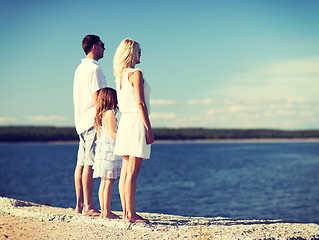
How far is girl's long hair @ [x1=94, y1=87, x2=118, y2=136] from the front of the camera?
5.69 m

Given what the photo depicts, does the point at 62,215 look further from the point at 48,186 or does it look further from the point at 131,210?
the point at 48,186

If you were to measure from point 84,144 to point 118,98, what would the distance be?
1.23 meters

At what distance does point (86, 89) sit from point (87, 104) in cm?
24

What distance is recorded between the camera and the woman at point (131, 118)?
5.11 m

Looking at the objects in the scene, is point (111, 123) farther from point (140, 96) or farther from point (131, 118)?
point (140, 96)

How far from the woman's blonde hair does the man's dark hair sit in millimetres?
890

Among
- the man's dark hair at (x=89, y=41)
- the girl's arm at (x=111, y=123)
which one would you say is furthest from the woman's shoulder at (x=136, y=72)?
the man's dark hair at (x=89, y=41)

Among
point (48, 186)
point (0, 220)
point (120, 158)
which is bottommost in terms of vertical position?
point (48, 186)

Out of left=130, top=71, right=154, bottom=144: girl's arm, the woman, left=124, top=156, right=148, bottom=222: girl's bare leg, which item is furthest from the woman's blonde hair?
left=124, top=156, right=148, bottom=222: girl's bare leg

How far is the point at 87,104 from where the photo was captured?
604cm

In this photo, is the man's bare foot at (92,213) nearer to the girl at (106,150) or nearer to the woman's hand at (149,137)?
the girl at (106,150)

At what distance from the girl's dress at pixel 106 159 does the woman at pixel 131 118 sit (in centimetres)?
41

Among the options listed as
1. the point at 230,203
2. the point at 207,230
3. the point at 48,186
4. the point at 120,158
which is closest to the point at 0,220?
the point at 120,158

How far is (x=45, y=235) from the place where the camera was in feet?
16.7
